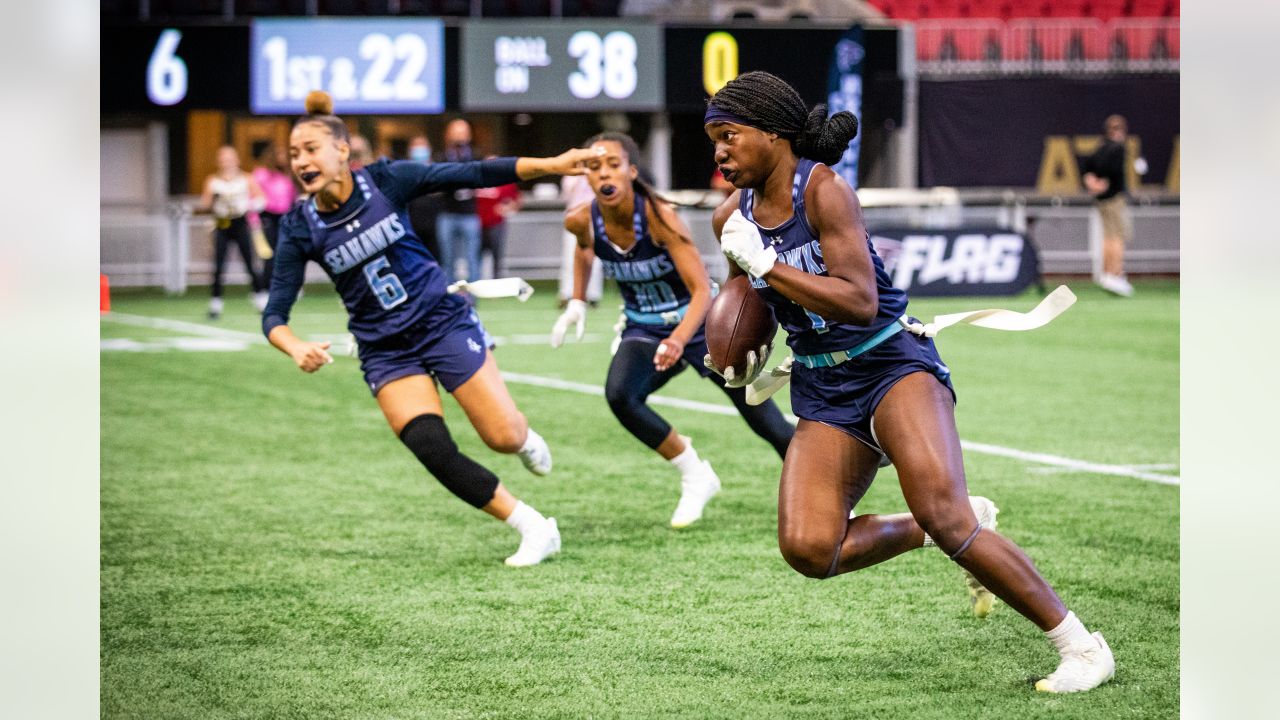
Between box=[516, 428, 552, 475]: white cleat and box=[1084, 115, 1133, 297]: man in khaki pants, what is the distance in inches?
610

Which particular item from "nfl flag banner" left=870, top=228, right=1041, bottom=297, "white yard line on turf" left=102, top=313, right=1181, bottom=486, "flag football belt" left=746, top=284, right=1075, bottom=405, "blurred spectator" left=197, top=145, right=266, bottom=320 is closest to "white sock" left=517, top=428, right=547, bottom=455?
"flag football belt" left=746, top=284, right=1075, bottom=405

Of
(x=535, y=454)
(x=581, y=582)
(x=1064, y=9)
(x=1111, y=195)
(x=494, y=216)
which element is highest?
(x=1064, y=9)

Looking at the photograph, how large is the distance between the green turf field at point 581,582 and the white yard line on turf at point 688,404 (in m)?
0.14

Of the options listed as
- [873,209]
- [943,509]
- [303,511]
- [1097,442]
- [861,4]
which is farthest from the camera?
[861,4]

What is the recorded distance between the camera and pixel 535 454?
6473 mm

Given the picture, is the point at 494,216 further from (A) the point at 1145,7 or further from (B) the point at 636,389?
(A) the point at 1145,7

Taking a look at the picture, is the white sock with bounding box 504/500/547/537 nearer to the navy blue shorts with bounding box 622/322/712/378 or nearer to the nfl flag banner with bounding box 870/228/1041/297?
the navy blue shorts with bounding box 622/322/712/378

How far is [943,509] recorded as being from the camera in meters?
4.18

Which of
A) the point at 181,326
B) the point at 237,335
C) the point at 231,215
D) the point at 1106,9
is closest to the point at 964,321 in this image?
the point at 237,335

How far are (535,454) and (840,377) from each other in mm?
2268

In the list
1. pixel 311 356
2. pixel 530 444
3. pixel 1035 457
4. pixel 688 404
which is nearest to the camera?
pixel 311 356

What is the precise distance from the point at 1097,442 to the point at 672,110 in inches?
595
